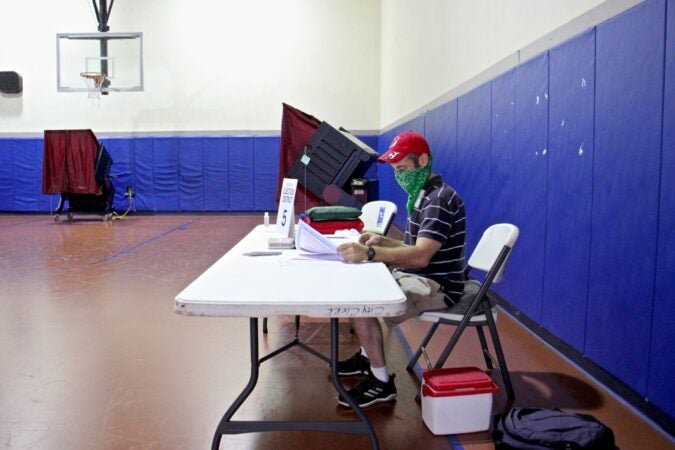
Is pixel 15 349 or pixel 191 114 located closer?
pixel 15 349

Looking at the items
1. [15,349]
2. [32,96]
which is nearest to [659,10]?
[15,349]

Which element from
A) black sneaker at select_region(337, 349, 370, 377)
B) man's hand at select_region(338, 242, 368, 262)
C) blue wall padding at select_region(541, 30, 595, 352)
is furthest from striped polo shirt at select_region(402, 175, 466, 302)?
blue wall padding at select_region(541, 30, 595, 352)

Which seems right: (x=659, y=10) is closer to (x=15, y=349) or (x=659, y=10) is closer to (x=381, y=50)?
(x=15, y=349)

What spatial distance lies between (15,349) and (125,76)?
31.4 feet

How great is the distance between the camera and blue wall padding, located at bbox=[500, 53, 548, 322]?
123 inches

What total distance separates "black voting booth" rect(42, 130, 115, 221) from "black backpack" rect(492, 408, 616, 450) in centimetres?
937

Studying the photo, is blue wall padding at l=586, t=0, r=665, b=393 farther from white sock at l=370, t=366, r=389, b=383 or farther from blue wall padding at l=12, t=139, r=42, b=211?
blue wall padding at l=12, t=139, r=42, b=211

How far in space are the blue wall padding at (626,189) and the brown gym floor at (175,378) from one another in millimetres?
247

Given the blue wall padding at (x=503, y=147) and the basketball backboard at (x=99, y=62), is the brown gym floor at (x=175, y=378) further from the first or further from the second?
the basketball backboard at (x=99, y=62)

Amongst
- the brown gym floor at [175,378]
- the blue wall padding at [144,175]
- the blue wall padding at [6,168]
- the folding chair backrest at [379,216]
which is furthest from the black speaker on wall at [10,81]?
the folding chair backrest at [379,216]

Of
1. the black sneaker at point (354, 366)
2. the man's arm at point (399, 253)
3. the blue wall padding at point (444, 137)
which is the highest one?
the blue wall padding at point (444, 137)

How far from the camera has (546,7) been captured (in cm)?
320

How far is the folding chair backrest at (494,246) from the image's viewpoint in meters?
2.16

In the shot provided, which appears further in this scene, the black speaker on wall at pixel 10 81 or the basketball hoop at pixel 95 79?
the black speaker on wall at pixel 10 81
